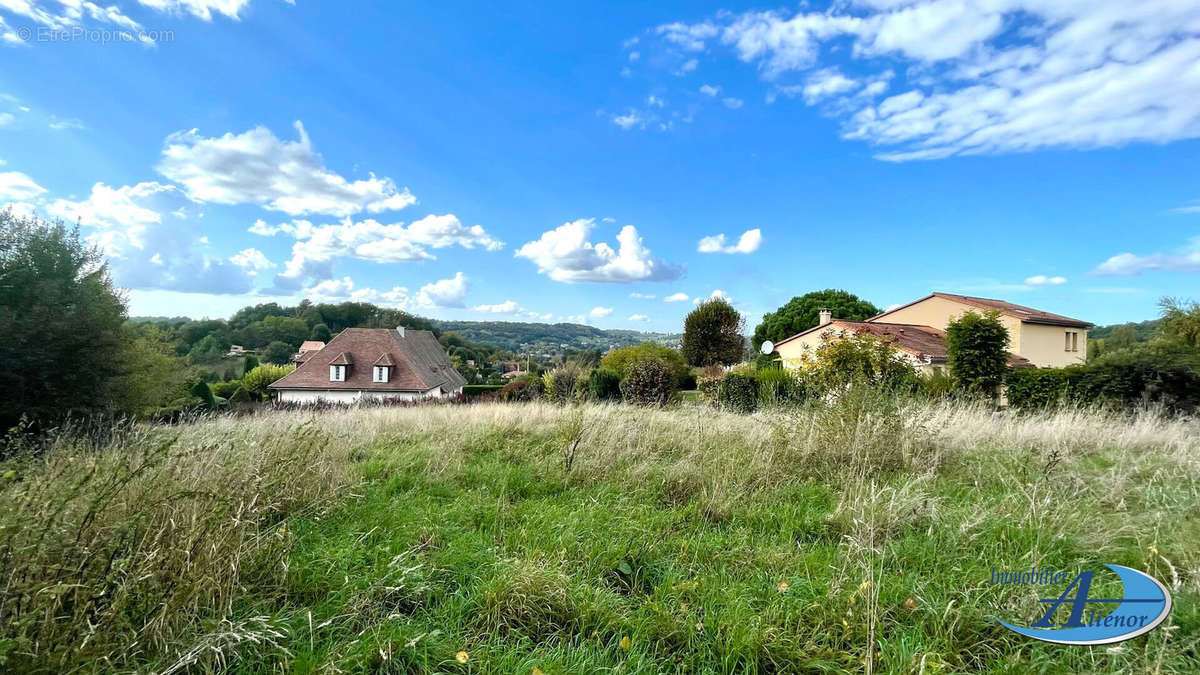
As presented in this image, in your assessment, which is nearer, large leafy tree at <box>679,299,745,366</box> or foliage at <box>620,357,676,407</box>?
foliage at <box>620,357,676,407</box>

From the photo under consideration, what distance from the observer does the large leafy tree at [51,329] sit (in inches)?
289

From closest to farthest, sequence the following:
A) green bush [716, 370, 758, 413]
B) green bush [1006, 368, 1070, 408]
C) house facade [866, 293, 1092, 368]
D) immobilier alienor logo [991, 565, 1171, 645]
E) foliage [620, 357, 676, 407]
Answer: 1. immobilier alienor logo [991, 565, 1171, 645]
2. green bush [1006, 368, 1070, 408]
3. green bush [716, 370, 758, 413]
4. foliage [620, 357, 676, 407]
5. house facade [866, 293, 1092, 368]

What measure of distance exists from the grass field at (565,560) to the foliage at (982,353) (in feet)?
21.1

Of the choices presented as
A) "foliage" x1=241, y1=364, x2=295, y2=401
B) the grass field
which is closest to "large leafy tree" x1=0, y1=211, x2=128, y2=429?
the grass field

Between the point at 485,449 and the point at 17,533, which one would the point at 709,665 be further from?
the point at 485,449

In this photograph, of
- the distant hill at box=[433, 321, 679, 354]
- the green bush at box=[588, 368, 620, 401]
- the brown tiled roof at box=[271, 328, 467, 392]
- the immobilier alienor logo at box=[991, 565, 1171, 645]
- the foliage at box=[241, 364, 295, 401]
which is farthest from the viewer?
the distant hill at box=[433, 321, 679, 354]

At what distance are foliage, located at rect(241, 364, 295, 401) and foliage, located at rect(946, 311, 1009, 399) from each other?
32.5 m

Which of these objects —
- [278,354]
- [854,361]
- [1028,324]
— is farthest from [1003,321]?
[278,354]

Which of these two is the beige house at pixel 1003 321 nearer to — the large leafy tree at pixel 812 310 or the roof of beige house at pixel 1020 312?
the roof of beige house at pixel 1020 312

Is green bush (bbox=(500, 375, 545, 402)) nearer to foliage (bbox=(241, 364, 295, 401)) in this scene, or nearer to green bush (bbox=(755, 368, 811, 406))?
green bush (bbox=(755, 368, 811, 406))

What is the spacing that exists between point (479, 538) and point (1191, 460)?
682 cm

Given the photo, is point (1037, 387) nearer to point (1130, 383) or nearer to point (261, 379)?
point (1130, 383)

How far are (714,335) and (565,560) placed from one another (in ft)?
125

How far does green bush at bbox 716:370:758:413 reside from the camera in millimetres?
11523
